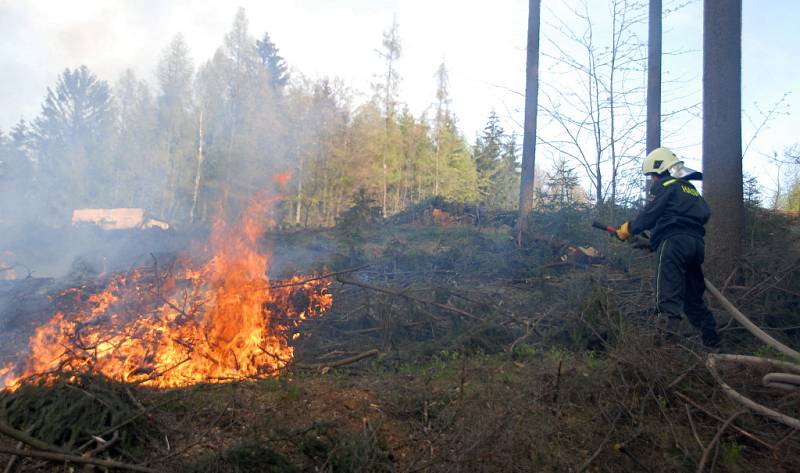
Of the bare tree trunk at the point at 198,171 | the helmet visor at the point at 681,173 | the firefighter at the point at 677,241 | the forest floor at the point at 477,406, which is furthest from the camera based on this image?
the bare tree trunk at the point at 198,171

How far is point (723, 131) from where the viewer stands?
6.53 meters

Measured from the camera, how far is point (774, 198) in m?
12.8

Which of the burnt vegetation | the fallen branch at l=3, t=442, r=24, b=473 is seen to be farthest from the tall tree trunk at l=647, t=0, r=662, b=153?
the fallen branch at l=3, t=442, r=24, b=473

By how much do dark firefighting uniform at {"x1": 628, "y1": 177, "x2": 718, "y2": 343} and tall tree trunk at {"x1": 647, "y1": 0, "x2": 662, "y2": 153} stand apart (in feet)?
22.8

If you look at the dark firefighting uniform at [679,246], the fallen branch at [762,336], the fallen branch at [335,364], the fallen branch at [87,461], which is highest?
the dark firefighting uniform at [679,246]

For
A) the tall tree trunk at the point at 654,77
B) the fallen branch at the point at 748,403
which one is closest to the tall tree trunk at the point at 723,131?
the fallen branch at the point at 748,403

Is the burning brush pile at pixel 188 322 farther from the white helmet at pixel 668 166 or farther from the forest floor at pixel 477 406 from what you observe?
the white helmet at pixel 668 166

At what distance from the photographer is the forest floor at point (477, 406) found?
10.5 feet

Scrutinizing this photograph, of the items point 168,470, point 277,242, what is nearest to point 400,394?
point 168,470

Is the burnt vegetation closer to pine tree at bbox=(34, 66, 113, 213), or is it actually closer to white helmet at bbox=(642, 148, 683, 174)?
white helmet at bbox=(642, 148, 683, 174)

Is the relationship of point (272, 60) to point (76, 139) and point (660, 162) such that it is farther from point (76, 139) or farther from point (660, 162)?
point (660, 162)

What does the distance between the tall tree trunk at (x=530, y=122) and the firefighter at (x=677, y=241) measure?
6.95 m

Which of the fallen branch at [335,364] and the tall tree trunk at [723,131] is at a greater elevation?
the tall tree trunk at [723,131]

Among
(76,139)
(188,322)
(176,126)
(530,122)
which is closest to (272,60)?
(176,126)
